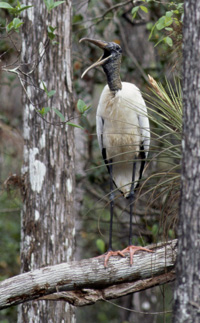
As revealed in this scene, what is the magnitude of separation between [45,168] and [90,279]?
1.32 meters

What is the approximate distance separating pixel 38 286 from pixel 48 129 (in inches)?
59.2

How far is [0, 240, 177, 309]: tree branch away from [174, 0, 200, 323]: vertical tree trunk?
3.53 ft

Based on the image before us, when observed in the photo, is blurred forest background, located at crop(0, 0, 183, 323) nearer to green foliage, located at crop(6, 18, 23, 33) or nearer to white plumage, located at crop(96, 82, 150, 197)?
white plumage, located at crop(96, 82, 150, 197)

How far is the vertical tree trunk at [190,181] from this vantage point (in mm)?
2207

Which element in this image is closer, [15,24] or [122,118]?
[15,24]

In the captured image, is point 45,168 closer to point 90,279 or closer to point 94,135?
point 90,279

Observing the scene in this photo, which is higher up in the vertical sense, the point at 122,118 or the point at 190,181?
the point at 122,118

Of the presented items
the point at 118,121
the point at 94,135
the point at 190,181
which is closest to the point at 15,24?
the point at 118,121

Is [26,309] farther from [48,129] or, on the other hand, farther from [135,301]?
[135,301]

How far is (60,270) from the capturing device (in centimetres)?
343

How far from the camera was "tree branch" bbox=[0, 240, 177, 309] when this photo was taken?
11.1 ft

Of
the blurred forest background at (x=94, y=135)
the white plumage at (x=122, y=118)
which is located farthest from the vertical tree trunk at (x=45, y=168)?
the blurred forest background at (x=94, y=135)

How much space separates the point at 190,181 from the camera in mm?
2217

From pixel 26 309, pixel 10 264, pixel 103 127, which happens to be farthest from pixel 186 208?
pixel 10 264
